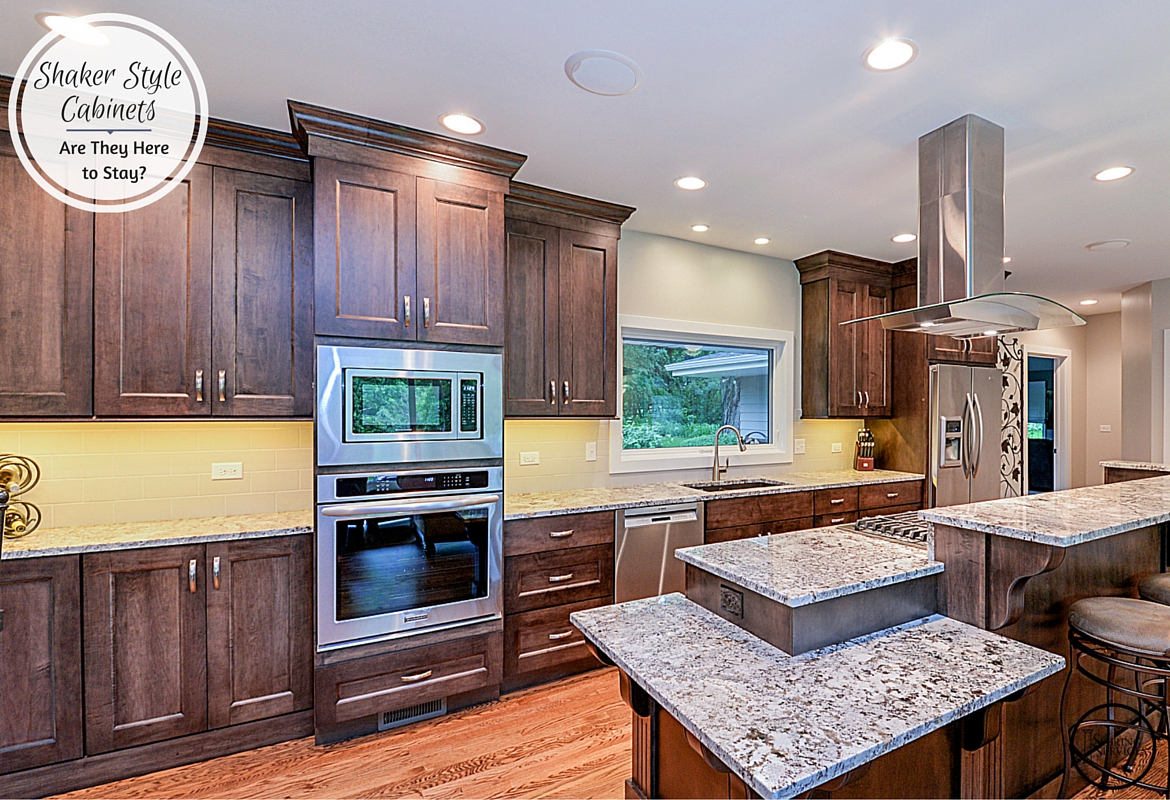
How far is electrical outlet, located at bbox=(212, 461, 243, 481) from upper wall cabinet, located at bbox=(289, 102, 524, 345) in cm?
92

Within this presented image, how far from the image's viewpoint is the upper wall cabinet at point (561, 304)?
3.15 metres

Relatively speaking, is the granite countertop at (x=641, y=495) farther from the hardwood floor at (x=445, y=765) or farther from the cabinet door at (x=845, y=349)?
the hardwood floor at (x=445, y=765)

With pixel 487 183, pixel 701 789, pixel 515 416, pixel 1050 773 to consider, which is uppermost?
pixel 487 183

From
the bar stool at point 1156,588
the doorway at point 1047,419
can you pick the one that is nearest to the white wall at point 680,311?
the bar stool at point 1156,588

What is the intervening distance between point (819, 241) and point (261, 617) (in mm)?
4082

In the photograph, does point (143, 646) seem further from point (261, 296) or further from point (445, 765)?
point (261, 296)

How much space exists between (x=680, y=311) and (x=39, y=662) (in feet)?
12.3

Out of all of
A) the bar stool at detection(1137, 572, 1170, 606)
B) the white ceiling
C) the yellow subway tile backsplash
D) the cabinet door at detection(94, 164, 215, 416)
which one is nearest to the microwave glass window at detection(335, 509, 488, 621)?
the yellow subway tile backsplash

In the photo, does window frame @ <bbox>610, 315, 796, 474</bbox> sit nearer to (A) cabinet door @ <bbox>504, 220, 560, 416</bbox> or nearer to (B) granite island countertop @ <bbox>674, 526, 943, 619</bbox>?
(A) cabinet door @ <bbox>504, 220, 560, 416</bbox>

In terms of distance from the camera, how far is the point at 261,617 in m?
2.36

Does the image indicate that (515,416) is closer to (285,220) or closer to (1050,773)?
(285,220)

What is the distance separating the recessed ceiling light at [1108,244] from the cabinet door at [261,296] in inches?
202

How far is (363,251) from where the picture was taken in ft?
8.06

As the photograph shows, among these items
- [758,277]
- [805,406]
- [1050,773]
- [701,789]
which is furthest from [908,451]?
[701,789]
